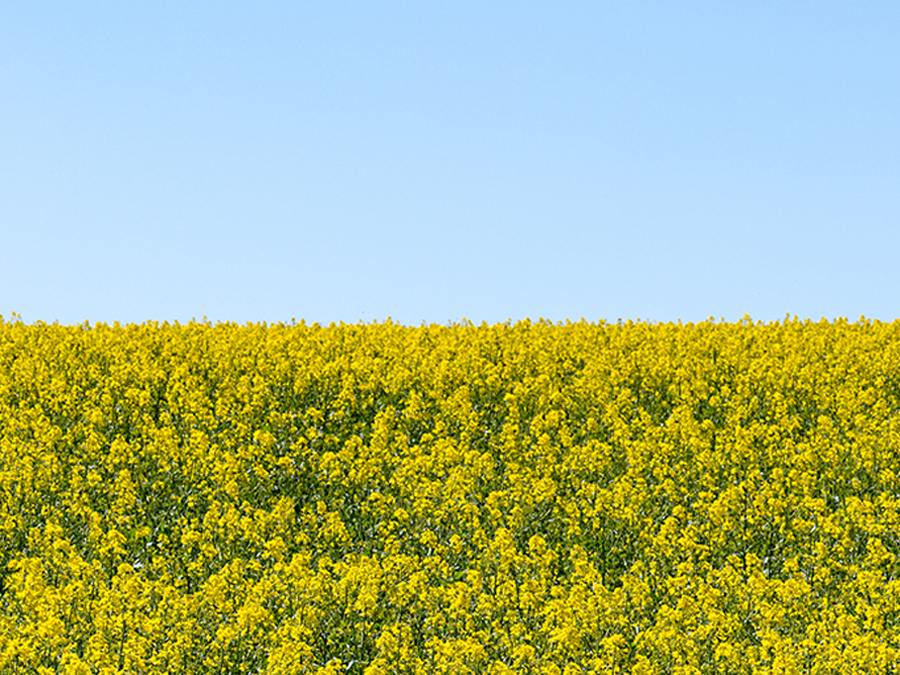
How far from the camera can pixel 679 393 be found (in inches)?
398

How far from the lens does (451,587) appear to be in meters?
7.13

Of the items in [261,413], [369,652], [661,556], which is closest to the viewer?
[369,652]

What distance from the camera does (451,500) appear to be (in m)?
8.17

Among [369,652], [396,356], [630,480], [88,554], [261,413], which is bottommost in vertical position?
[369,652]

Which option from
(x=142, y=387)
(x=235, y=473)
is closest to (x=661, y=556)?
(x=235, y=473)

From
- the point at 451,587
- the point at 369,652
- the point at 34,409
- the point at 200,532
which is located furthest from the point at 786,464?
the point at 34,409

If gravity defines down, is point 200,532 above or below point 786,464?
below

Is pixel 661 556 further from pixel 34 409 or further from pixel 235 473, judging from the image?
pixel 34 409

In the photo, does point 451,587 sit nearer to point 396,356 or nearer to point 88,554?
point 88,554

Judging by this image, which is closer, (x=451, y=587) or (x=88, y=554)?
(x=451, y=587)

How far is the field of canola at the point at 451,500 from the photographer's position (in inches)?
263

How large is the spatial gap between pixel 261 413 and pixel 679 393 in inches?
157

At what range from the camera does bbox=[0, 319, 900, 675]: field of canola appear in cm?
668

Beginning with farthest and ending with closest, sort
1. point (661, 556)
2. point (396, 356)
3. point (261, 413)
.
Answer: point (396, 356)
point (261, 413)
point (661, 556)
